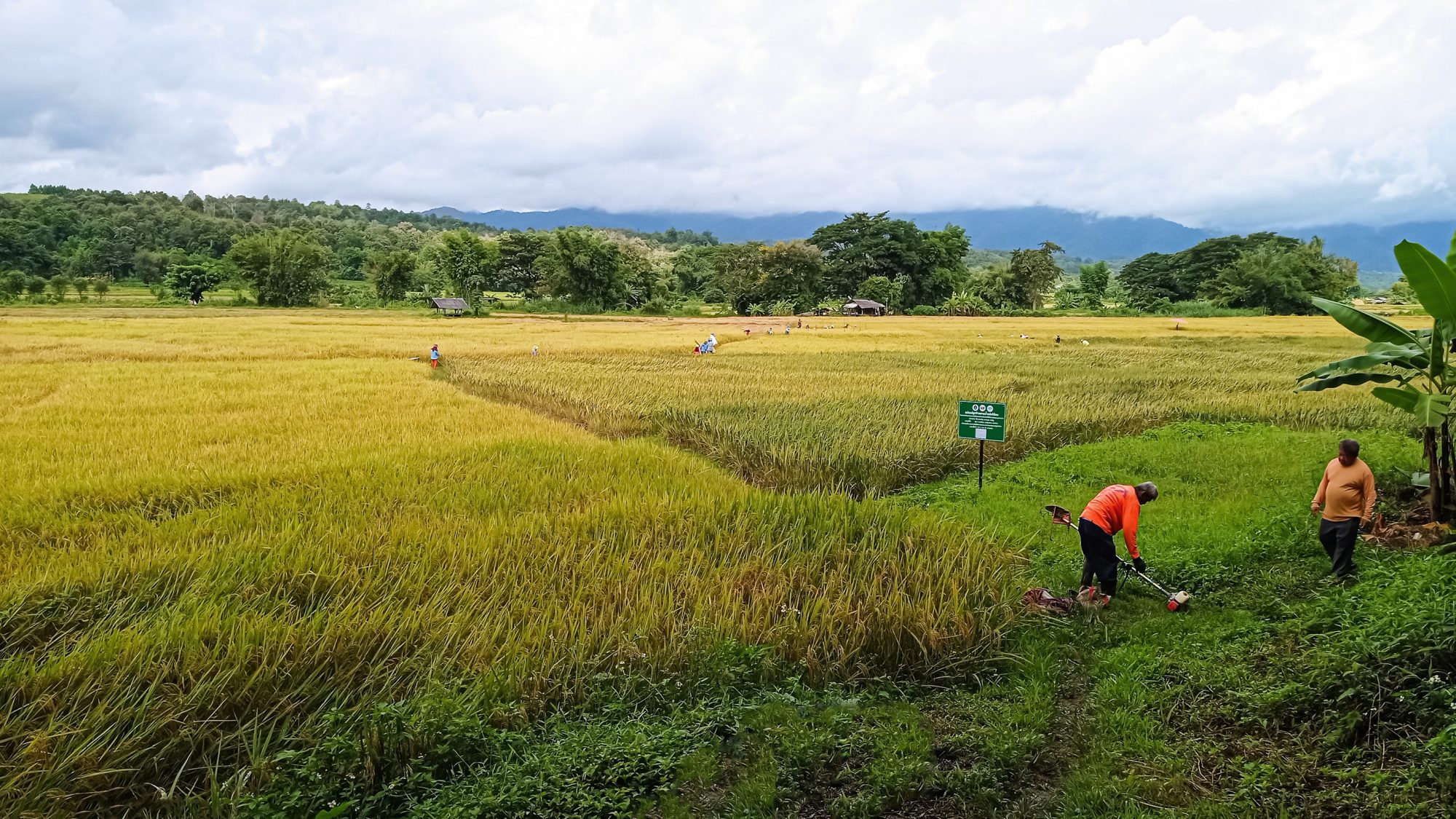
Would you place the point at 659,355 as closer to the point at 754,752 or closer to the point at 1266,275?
the point at 754,752

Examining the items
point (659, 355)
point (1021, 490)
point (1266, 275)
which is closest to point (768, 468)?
point (1021, 490)

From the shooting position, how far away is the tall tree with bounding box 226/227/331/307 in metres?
56.7

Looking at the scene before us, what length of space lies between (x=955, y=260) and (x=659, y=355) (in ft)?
178

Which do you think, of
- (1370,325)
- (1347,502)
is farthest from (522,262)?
(1347,502)

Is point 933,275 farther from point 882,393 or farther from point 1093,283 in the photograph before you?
point 882,393

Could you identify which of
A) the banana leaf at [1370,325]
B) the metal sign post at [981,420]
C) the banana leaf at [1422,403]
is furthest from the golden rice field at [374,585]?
the banana leaf at [1370,325]

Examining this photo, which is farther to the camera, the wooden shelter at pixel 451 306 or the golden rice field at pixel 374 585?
the wooden shelter at pixel 451 306

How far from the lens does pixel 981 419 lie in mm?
7758

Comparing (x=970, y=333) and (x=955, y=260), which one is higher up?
(x=955, y=260)

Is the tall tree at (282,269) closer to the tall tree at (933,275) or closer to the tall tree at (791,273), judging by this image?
the tall tree at (791,273)

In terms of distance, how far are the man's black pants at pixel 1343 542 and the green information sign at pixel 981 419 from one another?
9.18 ft

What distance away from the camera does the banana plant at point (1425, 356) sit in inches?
214

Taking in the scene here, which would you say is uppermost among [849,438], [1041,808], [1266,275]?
[1266,275]

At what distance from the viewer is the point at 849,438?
9.59 metres
